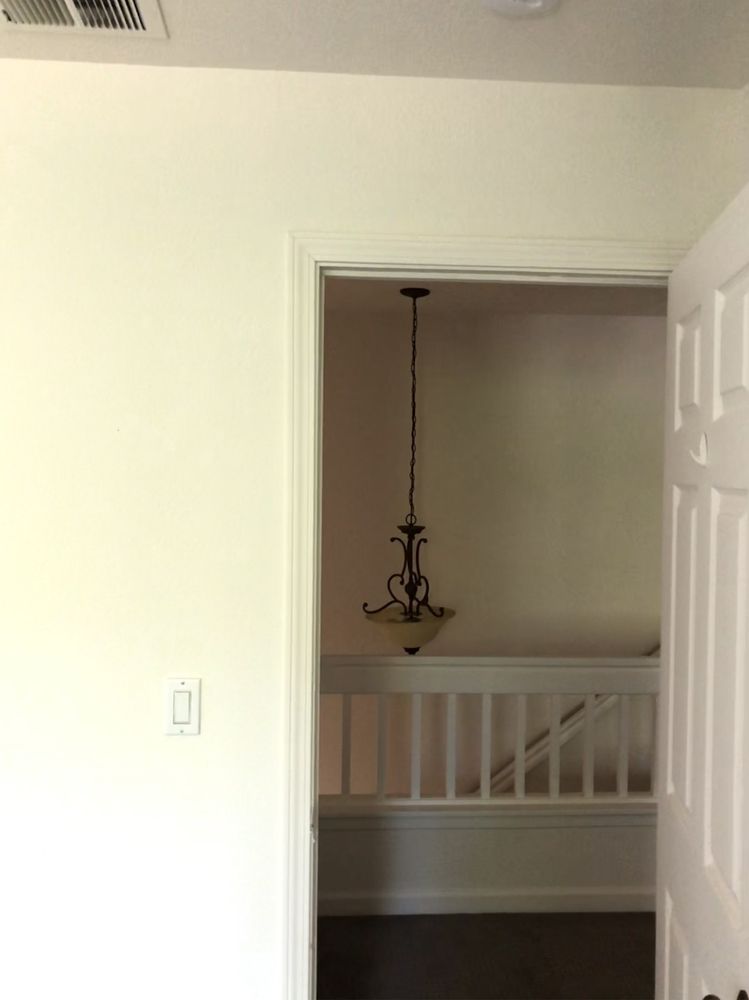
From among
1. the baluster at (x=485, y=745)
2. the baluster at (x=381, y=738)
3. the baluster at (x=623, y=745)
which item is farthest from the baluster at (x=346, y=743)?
the baluster at (x=623, y=745)

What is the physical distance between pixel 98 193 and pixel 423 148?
2.09 feet

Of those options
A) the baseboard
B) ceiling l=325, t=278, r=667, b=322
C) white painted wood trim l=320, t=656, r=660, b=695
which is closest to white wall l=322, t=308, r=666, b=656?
ceiling l=325, t=278, r=667, b=322

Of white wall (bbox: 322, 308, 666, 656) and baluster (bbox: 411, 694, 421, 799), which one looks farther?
white wall (bbox: 322, 308, 666, 656)

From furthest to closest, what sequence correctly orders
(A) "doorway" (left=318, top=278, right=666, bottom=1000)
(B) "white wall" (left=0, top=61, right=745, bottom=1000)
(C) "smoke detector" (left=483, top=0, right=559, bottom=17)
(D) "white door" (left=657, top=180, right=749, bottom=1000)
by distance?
(A) "doorway" (left=318, top=278, right=666, bottom=1000) → (B) "white wall" (left=0, top=61, right=745, bottom=1000) → (C) "smoke detector" (left=483, top=0, right=559, bottom=17) → (D) "white door" (left=657, top=180, right=749, bottom=1000)

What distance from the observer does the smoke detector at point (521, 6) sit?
4.38 feet

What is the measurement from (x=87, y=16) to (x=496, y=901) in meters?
3.14

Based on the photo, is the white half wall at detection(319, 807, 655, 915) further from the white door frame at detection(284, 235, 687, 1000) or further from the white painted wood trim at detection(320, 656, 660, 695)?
the white door frame at detection(284, 235, 687, 1000)

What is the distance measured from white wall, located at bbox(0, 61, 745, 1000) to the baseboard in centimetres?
165

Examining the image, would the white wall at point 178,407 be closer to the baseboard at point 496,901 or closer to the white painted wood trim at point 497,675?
the white painted wood trim at point 497,675

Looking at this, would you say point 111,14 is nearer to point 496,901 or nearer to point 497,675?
point 497,675

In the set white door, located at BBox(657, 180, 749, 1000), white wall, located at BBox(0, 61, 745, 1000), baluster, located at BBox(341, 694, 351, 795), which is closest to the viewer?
white door, located at BBox(657, 180, 749, 1000)

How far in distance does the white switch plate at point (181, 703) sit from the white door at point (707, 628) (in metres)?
0.94

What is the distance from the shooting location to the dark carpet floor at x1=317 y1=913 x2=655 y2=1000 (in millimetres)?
2729

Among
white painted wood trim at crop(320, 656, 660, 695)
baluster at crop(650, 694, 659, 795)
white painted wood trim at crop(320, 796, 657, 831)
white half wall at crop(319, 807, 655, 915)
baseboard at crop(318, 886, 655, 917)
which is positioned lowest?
baseboard at crop(318, 886, 655, 917)
